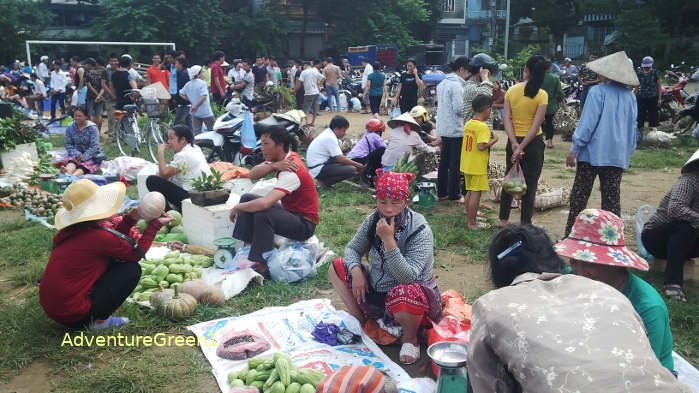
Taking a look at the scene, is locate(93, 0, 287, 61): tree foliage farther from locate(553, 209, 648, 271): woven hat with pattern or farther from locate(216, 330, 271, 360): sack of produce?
locate(553, 209, 648, 271): woven hat with pattern

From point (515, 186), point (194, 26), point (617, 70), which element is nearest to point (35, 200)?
point (515, 186)

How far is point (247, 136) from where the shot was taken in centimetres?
892

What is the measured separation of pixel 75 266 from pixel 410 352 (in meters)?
2.24

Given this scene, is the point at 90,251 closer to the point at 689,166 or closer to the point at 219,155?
the point at 689,166

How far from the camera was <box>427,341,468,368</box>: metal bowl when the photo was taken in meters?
2.51

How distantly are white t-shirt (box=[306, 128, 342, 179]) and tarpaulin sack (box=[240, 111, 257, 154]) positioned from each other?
64.8 inches

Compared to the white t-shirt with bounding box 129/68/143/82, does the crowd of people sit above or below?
below

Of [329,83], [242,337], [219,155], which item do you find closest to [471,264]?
[242,337]

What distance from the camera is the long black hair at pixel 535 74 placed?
5.12 meters

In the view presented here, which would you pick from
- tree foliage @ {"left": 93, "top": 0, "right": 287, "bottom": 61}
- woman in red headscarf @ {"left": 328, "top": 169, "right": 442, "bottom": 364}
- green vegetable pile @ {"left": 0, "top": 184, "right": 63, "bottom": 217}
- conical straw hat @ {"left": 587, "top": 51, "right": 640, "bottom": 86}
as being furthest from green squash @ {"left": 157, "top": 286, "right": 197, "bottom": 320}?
tree foliage @ {"left": 93, "top": 0, "right": 287, "bottom": 61}

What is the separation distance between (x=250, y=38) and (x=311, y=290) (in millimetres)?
28281

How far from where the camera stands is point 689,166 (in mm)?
4051

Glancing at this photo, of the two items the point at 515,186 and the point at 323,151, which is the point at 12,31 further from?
the point at 515,186

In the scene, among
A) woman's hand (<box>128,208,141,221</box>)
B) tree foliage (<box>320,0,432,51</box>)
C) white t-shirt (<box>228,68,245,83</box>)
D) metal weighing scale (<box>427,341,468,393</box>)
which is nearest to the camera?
metal weighing scale (<box>427,341,468,393</box>)
